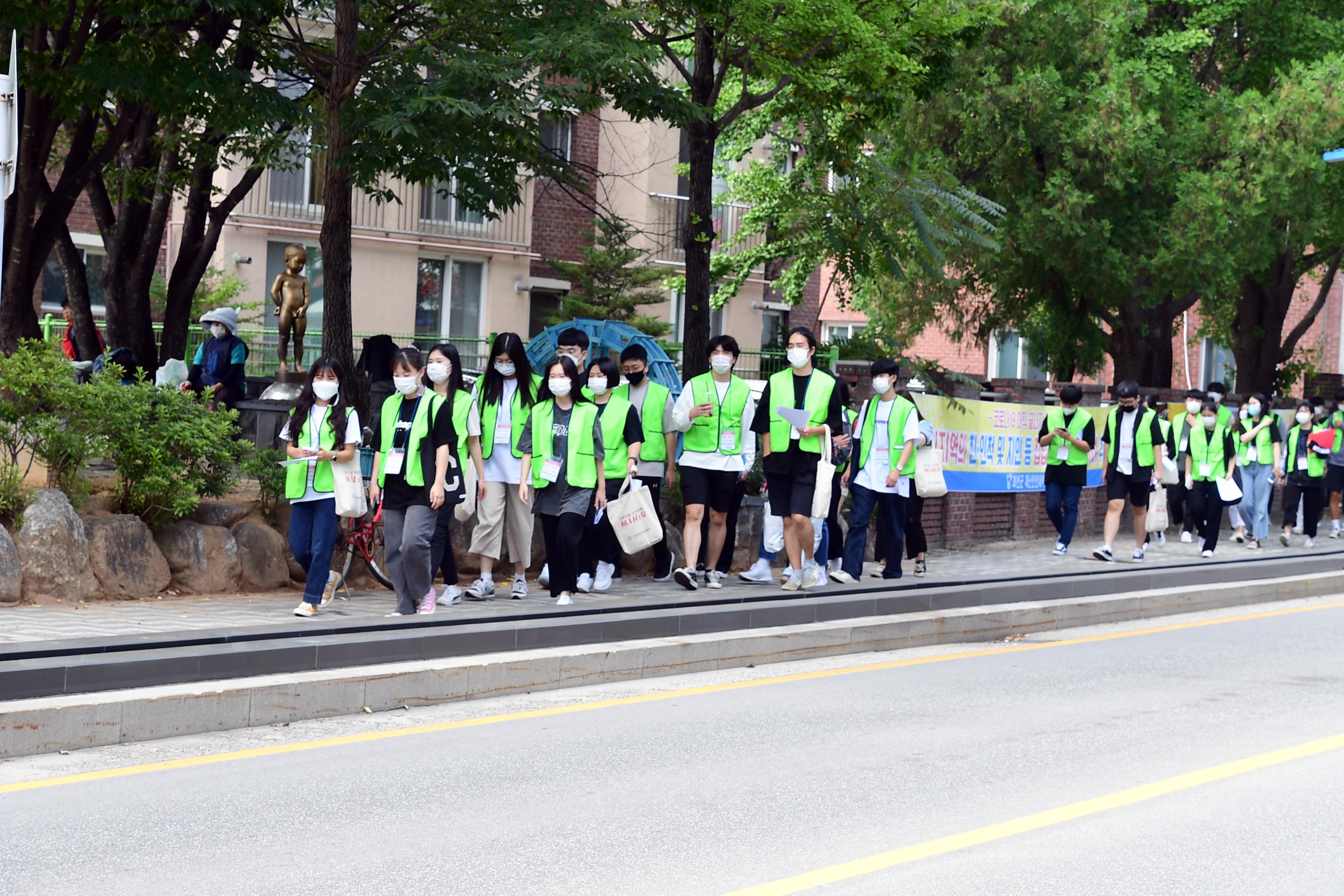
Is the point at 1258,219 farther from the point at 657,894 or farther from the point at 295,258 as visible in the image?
the point at 657,894

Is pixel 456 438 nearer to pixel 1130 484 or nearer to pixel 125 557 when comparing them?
pixel 125 557

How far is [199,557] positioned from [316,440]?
1536mm

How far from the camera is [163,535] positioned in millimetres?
10711

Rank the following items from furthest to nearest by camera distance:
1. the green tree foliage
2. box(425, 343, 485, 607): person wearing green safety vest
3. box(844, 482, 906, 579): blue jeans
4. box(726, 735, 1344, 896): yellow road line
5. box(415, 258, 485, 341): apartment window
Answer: box(415, 258, 485, 341): apartment window, the green tree foliage, box(844, 482, 906, 579): blue jeans, box(425, 343, 485, 607): person wearing green safety vest, box(726, 735, 1344, 896): yellow road line

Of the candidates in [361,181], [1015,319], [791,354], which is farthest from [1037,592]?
[1015,319]

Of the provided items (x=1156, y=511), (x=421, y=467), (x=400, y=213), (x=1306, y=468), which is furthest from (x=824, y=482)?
(x=400, y=213)

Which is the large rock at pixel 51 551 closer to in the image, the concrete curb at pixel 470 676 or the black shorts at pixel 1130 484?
the concrete curb at pixel 470 676

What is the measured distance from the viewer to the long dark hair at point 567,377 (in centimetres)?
1118

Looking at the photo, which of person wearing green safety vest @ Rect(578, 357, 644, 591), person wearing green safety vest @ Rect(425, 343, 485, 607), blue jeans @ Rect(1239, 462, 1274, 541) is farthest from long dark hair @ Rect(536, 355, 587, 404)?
blue jeans @ Rect(1239, 462, 1274, 541)

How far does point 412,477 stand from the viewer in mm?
10008

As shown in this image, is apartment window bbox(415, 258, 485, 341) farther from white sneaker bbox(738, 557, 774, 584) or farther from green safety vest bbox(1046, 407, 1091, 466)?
white sneaker bbox(738, 557, 774, 584)

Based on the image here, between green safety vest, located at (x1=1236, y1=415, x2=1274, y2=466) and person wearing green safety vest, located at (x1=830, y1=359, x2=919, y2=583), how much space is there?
8.27 m

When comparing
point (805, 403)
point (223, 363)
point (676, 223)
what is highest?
point (676, 223)

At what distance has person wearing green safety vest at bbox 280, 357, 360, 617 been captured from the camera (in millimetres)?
9820
